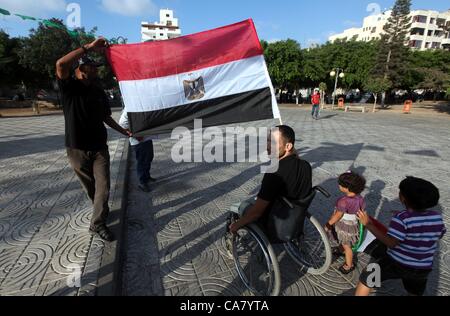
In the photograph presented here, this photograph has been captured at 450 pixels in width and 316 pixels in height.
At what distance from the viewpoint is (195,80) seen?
3.42 metres

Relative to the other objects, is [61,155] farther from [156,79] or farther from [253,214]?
[253,214]

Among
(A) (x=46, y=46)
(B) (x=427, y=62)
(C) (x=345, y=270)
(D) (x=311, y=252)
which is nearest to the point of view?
(C) (x=345, y=270)

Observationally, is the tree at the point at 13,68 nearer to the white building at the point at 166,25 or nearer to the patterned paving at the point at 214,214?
the patterned paving at the point at 214,214

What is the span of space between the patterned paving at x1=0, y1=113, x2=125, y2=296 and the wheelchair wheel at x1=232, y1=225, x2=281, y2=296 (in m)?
1.34

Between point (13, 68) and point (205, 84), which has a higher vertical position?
point (13, 68)

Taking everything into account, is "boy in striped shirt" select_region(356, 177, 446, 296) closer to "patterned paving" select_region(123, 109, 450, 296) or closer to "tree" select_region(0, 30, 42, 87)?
"patterned paving" select_region(123, 109, 450, 296)

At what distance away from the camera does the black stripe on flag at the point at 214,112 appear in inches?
136

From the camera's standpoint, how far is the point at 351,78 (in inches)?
1444

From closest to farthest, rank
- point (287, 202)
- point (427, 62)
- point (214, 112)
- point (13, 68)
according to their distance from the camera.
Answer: point (287, 202) < point (214, 112) < point (13, 68) < point (427, 62)

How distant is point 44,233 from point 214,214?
211 centimetres

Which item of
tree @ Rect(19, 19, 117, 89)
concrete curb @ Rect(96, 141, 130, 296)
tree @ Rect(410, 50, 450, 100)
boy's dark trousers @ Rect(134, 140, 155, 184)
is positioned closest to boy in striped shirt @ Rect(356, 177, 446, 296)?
concrete curb @ Rect(96, 141, 130, 296)

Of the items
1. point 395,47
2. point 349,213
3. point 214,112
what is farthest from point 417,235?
point 395,47

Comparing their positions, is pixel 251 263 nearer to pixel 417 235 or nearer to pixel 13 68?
pixel 417 235

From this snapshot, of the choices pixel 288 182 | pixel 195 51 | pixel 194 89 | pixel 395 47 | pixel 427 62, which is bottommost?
pixel 288 182
